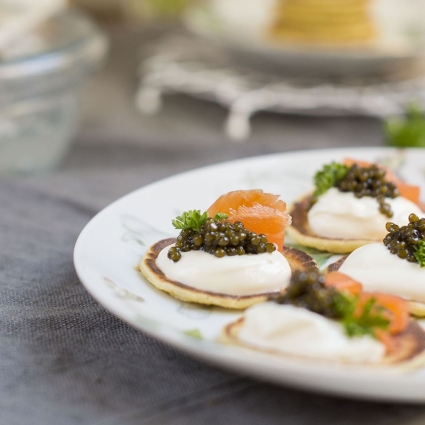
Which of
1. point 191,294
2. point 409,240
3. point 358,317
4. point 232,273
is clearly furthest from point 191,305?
point 409,240

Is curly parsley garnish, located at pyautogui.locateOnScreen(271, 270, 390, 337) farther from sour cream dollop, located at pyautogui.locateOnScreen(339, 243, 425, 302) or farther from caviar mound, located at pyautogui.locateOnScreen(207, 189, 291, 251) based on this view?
caviar mound, located at pyautogui.locateOnScreen(207, 189, 291, 251)

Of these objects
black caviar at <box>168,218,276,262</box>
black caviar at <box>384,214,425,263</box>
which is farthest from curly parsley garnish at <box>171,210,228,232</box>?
black caviar at <box>384,214,425,263</box>

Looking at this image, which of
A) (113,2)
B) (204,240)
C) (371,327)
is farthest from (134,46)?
(371,327)

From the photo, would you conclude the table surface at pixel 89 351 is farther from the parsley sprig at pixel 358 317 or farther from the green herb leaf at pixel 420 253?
Result: the green herb leaf at pixel 420 253

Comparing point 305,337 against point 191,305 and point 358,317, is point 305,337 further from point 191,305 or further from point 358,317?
point 191,305

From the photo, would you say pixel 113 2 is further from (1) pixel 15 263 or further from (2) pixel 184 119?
(1) pixel 15 263

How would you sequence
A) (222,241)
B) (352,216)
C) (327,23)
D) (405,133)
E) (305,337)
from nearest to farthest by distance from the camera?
1. (305,337)
2. (222,241)
3. (352,216)
4. (405,133)
5. (327,23)

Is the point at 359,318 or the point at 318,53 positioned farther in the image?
the point at 318,53
